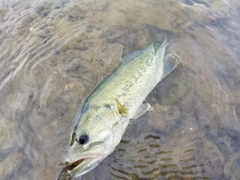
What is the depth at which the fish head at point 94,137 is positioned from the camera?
334cm

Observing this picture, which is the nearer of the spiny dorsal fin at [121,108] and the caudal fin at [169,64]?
the spiny dorsal fin at [121,108]

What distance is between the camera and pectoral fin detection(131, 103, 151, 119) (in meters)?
4.24

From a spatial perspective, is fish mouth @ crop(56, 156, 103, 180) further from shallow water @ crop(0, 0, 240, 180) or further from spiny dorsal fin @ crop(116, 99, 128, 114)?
spiny dorsal fin @ crop(116, 99, 128, 114)

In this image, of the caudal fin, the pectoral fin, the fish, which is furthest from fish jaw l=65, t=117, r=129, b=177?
the caudal fin

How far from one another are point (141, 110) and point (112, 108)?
2.03ft

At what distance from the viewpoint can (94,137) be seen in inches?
137

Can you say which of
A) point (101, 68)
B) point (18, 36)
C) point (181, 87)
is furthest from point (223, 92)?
point (18, 36)

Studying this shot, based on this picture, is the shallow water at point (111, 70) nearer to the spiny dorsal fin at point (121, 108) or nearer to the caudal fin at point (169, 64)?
the caudal fin at point (169, 64)

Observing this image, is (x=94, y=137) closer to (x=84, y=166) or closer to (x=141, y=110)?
(x=84, y=166)

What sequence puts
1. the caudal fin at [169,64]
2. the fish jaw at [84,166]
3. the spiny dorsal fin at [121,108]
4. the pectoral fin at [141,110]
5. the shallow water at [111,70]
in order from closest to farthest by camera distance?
1. the fish jaw at [84,166]
2. the spiny dorsal fin at [121,108]
3. the shallow water at [111,70]
4. the pectoral fin at [141,110]
5. the caudal fin at [169,64]

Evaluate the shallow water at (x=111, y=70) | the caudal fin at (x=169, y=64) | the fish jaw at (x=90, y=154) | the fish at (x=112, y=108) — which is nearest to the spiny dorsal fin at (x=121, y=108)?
the fish at (x=112, y=108)

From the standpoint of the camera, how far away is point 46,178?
3.86 meters

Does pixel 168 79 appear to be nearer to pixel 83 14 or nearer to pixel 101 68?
pixel 101 68

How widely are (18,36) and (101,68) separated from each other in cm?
204
